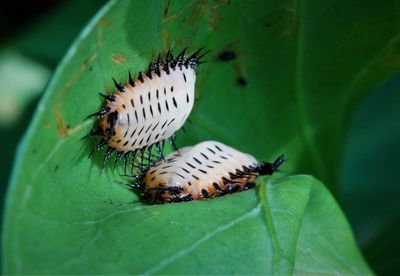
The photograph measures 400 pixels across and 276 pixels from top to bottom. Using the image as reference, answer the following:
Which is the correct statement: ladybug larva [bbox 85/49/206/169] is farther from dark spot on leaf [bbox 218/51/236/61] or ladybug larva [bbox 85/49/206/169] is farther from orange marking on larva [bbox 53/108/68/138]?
orange marking on larva [bbox 53/108/68/138]

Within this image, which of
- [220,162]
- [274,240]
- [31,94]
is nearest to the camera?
[274,240]

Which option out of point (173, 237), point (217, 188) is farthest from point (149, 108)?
point (173, 237)

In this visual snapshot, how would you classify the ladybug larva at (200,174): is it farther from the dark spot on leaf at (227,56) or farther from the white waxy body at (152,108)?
the dark spot on leaf at (227,56)

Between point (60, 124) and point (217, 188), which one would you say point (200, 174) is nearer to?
point (217, 188)

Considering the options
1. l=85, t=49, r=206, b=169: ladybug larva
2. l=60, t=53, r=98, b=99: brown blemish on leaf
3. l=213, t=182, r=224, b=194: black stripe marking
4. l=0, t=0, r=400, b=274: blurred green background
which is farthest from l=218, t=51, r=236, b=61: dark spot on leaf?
l=0, t=0, r=400, b=274: blurred green background

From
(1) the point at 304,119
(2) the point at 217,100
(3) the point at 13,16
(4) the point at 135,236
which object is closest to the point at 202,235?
(4) the point at 135,236

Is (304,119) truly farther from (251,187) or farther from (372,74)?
(251,187)
